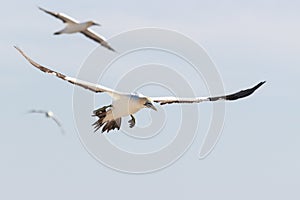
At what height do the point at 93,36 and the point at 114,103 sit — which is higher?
the point at 114,103

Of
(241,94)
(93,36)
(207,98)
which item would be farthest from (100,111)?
(93,36)

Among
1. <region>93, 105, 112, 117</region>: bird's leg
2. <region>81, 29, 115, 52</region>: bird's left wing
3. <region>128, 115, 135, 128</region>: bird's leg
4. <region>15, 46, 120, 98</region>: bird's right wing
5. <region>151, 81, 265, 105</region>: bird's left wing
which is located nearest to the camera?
<region>81, 29, 115, 52</region>: bird's left wing

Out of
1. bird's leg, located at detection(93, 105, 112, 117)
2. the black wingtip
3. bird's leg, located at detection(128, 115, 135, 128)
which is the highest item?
bird's leg, located at detection(93, 105, 112, 117)

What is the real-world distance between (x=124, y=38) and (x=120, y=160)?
17.7 feet

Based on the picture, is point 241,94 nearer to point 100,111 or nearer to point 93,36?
point 100,111

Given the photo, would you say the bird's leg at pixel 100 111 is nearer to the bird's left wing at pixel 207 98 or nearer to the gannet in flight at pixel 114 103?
the gannet in flight at pixel 114 103

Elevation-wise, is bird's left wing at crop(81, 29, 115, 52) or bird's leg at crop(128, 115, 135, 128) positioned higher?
bird's leg at crop(128, 115, 135, 128)

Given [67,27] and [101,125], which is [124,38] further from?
[67,27]

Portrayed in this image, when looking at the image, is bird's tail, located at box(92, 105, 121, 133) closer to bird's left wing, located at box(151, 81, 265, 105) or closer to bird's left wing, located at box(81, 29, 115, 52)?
bird's left wing, located at box(151, 81, 265, 105)

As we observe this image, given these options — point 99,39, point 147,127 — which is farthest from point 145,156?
point 99,39

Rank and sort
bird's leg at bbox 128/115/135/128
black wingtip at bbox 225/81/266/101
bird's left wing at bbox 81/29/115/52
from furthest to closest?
black wingtip at bbox 225/81/266/101 < bird's leg at bbox 128/115/135/128 < bird's left wing at bbox 81/29/115/52

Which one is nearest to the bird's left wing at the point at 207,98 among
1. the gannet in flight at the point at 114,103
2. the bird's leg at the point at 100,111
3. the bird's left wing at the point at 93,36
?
the gannet in flight at the point at 114,103

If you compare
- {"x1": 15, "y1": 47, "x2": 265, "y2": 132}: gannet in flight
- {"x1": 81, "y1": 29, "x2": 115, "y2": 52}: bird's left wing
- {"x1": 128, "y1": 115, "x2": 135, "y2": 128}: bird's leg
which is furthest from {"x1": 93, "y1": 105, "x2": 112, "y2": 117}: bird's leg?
{"x1": 81, "y1": 29, "x2": 115, "y2": 52}: bird's left wing

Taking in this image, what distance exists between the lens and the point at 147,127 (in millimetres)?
46469
